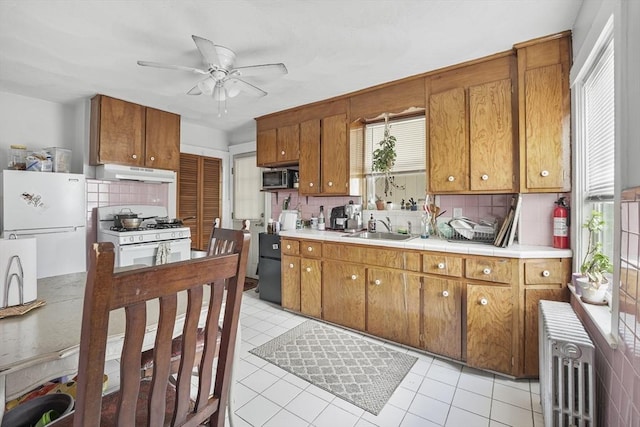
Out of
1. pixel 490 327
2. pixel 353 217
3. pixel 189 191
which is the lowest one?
pixel 490 327

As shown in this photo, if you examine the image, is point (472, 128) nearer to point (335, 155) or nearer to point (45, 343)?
point (335, 155)

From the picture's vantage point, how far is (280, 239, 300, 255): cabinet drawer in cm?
319

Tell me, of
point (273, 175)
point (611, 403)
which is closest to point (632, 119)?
point (611, 403)

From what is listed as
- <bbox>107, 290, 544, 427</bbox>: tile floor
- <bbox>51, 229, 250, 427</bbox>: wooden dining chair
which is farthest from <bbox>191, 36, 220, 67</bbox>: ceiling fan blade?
<bbox>107, 290, 544, 427</bbox>: tile floor

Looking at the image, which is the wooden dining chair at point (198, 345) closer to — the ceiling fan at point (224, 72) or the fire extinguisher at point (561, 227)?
the ceiling fan at point (224, 72)

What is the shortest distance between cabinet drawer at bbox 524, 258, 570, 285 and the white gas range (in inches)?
138

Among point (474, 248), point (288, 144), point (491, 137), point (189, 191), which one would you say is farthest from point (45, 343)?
point (189, 191)

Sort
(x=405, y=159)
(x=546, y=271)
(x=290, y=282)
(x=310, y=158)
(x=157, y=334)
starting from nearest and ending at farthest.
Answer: (x=157, y=334), (x=546, y=271), (x=405, y=159), (x=290, y=282), (x=310, y=158)

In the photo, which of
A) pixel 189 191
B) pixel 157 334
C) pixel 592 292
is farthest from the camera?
pixel 189 191

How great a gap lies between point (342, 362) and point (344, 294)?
2.21 feet

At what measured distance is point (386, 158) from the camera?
316 centimetres

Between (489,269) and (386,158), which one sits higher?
(386,158)

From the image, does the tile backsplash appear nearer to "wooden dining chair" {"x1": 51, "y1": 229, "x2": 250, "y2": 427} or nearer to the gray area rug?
the gray area rug

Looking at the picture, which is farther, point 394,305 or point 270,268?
point 270,268
